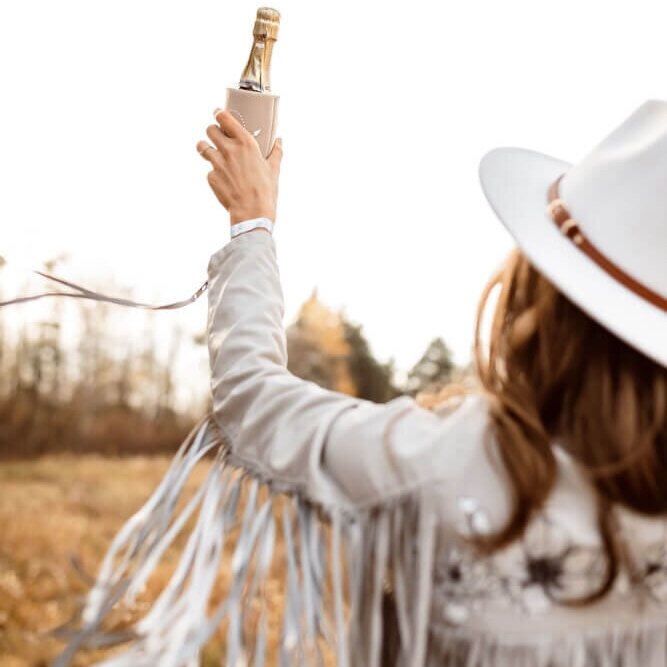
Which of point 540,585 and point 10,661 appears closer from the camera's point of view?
point 540,585

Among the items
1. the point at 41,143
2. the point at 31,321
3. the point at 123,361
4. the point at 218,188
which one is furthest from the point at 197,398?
the point at 218,188

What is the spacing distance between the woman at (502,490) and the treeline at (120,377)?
3107mm

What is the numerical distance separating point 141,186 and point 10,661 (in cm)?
166

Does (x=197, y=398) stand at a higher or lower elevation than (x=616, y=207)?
lower

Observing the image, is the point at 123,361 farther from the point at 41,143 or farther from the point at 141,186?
the point at 41,143

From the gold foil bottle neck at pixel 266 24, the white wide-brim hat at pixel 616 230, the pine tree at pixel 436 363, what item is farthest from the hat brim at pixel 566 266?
the pine tree at pixel 436 363

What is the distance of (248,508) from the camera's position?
748mm

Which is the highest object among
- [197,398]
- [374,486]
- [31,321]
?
[374,486]

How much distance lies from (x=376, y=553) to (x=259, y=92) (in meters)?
0.41

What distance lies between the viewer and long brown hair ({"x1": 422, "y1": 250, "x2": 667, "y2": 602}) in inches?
26.0

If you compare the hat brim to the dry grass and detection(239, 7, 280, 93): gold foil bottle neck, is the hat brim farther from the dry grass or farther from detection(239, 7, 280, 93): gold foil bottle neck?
the dry grass

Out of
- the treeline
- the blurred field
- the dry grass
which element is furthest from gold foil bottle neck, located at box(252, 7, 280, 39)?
the treeline

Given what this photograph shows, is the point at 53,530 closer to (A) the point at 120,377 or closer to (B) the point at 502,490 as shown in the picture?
(A) the point at 120,377

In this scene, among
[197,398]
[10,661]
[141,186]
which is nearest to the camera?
[10,661]
